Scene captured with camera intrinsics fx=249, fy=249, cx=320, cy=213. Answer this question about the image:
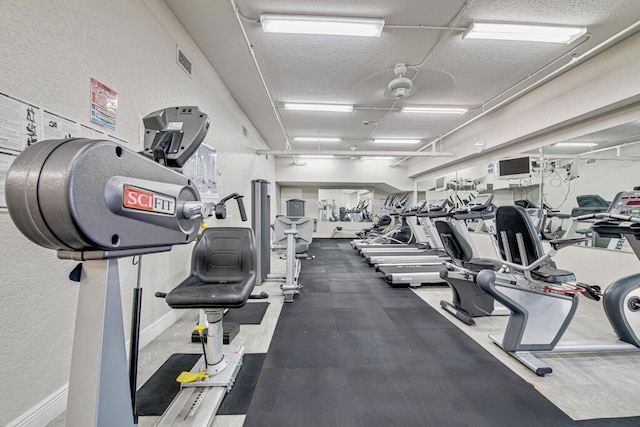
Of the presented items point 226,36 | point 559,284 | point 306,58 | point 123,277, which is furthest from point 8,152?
point 559,284

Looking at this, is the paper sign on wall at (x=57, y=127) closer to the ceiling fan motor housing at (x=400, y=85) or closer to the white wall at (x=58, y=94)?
the white wall at (x=58, y=94)

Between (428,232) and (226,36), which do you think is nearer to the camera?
(226,36)

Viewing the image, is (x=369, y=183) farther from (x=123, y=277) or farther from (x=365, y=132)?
(x=123, y=277)

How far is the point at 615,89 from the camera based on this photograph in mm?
2955

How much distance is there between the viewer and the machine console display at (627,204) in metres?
1.96

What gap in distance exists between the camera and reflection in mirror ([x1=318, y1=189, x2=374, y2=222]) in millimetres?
10102

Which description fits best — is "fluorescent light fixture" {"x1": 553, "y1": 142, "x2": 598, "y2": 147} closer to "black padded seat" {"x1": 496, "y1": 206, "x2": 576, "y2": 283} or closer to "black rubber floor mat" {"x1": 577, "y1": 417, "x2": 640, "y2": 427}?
"black padded seat" {"x1": 496, "y1": 206, "x2": 576, "y2": 283}

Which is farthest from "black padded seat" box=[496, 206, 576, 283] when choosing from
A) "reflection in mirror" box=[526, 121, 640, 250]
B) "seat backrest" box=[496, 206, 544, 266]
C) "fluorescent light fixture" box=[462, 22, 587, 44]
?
"fluorescent light fixture" box=[462, 22, 587, 44]

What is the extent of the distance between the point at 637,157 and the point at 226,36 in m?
5.12

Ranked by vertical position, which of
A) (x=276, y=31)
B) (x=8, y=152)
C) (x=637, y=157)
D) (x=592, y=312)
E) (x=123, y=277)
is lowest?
(x=592, y=312)

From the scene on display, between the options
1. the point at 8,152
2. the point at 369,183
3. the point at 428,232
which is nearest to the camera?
the point at 8,152

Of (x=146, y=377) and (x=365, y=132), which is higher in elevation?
(x=365, y=132)

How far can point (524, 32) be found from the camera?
272 centimetres

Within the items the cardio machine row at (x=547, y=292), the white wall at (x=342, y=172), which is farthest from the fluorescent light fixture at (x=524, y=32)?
the white wall at (x=342, y=172)
